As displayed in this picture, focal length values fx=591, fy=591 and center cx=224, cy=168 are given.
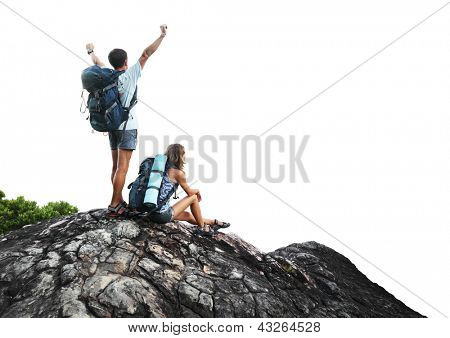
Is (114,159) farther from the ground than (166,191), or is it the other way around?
(114,159)

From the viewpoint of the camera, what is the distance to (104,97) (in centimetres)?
1129

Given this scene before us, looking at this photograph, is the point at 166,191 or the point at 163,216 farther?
the point at 163,216

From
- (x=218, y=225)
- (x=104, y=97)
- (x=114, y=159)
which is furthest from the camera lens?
(x=218, y=225)

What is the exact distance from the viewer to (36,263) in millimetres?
11258

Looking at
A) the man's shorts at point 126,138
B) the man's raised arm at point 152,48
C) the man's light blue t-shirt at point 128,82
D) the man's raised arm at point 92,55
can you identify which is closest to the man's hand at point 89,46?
the man's raised arm at point 92,55

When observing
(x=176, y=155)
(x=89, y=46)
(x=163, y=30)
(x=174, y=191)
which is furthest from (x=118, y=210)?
(x=163, y=30)

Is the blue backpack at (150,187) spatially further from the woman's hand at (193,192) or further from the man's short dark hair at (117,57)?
the man's short dark hair at (117,57)

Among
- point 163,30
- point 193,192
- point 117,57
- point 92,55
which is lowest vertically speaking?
point 193,192

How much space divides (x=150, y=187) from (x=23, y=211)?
5901 millimetres

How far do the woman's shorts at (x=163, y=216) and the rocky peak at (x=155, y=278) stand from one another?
0.33m

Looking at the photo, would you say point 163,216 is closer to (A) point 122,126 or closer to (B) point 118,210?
(B) point 118,210
